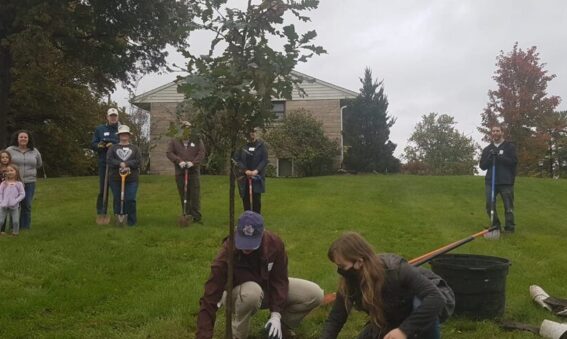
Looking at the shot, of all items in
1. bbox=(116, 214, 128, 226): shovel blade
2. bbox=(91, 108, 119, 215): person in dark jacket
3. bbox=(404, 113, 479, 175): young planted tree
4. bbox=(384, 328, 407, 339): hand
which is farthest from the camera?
bbox=(404, 113, 479, 175): young planted tree

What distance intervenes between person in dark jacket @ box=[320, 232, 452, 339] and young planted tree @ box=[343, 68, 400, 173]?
25604mm

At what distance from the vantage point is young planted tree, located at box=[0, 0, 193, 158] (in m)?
15.6

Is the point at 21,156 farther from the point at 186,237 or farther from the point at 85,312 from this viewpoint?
the point at 85,312

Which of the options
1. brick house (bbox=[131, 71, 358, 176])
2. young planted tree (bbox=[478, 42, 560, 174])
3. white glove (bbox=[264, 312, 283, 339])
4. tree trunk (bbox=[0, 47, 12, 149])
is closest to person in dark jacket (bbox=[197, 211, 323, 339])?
white glove (bbox=[264, 312, 283, 339])

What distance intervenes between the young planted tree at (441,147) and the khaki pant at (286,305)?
4504 centimetres

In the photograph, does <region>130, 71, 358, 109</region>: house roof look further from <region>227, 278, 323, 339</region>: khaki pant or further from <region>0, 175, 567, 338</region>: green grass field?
<region>227, 278, 323, 339</region>: khaki pant

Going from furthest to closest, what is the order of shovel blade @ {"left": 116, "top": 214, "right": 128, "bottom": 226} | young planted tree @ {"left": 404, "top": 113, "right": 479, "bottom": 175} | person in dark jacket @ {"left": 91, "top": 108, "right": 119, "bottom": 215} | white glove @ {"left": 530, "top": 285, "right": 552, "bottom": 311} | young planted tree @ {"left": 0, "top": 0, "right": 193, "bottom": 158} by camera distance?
young planted tree @ {"left": 404, "top": 113, "right": 479, "bottom": 175} < young planted tree @ {"left": 0, "top": 0, "right": 193, "bottom": 158} < person in dark jacket @ {"left": 91, "top": 108, "right": 119, "bottom": 215} < shovel blade @ {"left": 116, "top": 214, "right": 128, "bottom": 226} < white glove @ {"left": 530, "top": 285, "right": 552, "bottom": 311}

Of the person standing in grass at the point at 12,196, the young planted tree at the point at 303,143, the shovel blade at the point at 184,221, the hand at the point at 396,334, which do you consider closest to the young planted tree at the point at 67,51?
the shovel blade at the point at 184,221

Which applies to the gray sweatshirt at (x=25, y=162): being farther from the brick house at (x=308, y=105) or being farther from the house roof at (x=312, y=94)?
the house roof at (x=312, y=94)

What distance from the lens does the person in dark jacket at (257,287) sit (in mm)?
4215

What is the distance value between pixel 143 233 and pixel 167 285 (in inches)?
107

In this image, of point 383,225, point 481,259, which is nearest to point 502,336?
point 481,259

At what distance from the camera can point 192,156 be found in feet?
34.0

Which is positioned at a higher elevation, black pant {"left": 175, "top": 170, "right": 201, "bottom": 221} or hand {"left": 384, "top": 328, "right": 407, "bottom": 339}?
black pant {"left": 175, "top": 170, "right": 201, "bottom": 221}
